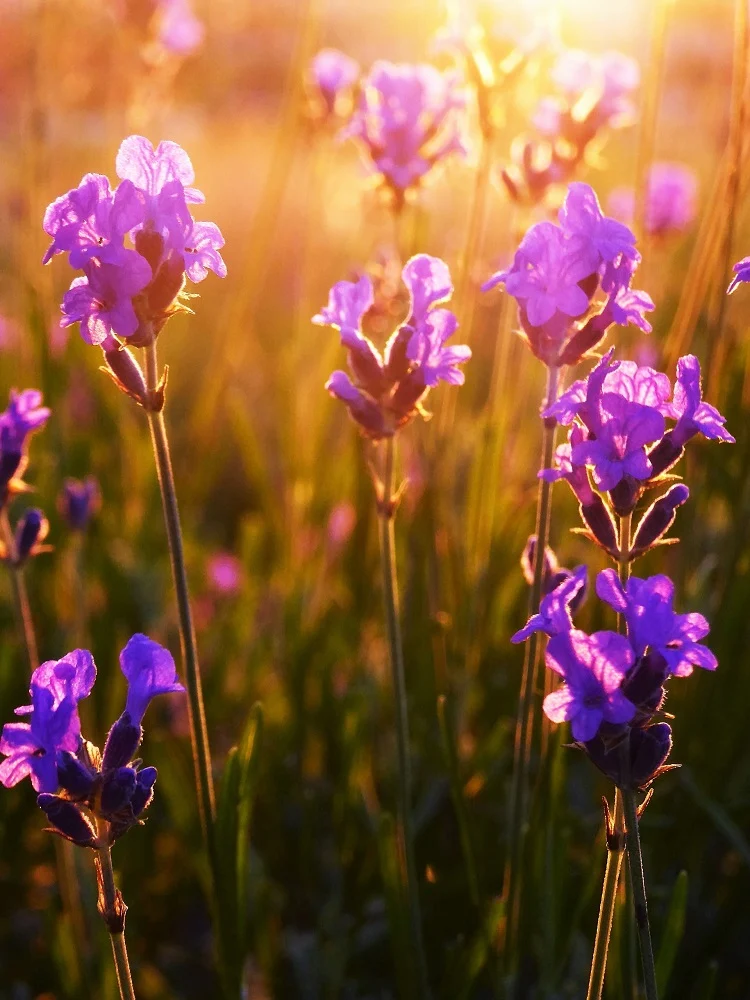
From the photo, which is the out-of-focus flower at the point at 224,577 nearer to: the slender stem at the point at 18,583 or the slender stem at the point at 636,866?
the slender stem at the point at 18,583

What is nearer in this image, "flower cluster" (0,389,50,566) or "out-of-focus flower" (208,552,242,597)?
"flower cluster" (0,389,50,566)

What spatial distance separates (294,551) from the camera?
2.81 metres

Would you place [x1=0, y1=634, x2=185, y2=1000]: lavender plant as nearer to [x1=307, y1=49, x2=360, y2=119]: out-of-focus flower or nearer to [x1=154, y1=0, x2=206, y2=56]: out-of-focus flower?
[x1=307, y1=49, x2=360, y2=119]: out-of-focus flower

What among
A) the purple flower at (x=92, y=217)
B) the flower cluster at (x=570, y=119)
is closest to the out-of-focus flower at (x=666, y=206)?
the flower cluster at (x=570, y=119)

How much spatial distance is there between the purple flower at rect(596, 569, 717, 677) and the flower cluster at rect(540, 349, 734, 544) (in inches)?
5.2

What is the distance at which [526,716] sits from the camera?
1363mm

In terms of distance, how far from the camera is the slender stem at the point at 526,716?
129cm

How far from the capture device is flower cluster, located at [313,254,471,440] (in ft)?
4.27

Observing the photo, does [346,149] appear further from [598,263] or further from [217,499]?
[598,263]

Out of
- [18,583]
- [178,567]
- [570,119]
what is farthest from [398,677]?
[570,119]

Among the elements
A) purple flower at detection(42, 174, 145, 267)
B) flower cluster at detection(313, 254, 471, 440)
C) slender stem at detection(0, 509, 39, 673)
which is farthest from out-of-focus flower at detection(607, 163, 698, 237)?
purple flower at detection(42, 174, 145, 267)

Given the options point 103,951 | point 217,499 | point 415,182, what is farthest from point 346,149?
point 103,951

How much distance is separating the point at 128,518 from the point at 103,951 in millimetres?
1475

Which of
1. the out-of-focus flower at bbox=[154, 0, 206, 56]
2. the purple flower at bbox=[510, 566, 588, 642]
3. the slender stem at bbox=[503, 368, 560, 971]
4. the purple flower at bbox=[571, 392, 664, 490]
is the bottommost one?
the slender stem at bbox=[503, 368, 560, 971]
